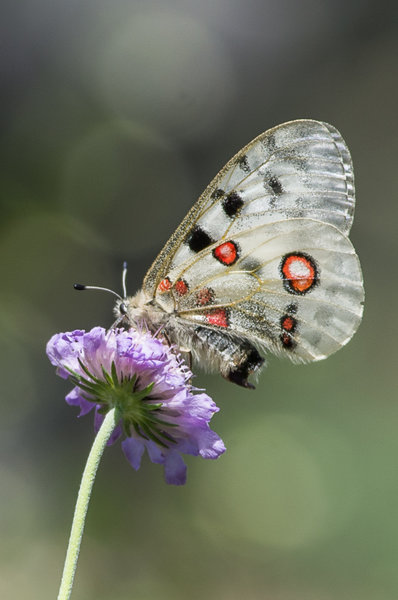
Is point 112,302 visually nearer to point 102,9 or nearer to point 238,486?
point 238,486

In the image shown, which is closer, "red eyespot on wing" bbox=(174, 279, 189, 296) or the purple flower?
the purple flower

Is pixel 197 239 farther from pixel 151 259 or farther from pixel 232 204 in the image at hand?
pixel 151 259

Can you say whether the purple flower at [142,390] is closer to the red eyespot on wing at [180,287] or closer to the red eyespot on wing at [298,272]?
the red eyespot on wing at [180,287]

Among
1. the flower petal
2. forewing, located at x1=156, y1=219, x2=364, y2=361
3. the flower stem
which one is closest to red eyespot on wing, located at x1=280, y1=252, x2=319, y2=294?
forewing, located at x1=156, y1=219, x2=364, y2=361

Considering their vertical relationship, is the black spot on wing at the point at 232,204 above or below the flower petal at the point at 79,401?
above

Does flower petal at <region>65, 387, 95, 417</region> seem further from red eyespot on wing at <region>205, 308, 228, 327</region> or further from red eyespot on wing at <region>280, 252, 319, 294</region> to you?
red eyespot on wing at <region>280, 252, 319, 294</region>

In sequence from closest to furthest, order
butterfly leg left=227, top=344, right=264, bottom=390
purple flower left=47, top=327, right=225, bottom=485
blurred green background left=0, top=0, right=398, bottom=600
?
purple flower left=47, top=327, right=225, bottom=485 < butterfly leg left=227, top=344, right=264, bottom=390 < blurred green background left=0, top=0, right=398, bottom=600

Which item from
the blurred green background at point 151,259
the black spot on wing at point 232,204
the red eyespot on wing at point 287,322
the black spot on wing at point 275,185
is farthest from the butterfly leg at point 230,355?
the blurred green background at point 151,259
